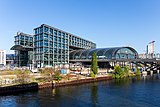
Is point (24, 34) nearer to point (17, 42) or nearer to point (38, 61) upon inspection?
point (17, 42)

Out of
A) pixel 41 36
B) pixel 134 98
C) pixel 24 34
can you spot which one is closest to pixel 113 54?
pixel 41 36

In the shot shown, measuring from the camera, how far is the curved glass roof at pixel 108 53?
107500 mm

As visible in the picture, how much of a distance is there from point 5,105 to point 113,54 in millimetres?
79597

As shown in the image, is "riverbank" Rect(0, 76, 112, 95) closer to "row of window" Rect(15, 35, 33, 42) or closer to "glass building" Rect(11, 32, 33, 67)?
"glass building" Rect(11, 32, 33, 67)

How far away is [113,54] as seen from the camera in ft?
346

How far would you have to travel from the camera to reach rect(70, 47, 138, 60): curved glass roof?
10750 centimetres

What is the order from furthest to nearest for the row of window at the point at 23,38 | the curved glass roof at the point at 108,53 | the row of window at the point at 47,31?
the curved glass roof at the point at 108,53, the row of window at the point at 23,38, the row of window at the point at 47,31

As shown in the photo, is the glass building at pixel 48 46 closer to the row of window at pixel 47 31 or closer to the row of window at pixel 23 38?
the row of window at pixel 47 31

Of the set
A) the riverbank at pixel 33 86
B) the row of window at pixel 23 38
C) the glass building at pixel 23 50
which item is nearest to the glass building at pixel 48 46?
the glass building at pixel 23 50

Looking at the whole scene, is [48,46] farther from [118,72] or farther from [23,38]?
[118,72]

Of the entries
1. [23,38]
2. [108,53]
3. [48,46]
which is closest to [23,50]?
[23,38]

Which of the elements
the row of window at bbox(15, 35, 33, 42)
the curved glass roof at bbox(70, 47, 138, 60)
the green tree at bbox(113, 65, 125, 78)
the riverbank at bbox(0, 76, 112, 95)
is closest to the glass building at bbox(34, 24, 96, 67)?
the row of window at bbox(15, 35, 33, 42)

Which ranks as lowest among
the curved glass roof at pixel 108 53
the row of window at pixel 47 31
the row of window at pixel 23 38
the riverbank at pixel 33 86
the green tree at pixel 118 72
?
Answer: the riverbank at pixel 33 86

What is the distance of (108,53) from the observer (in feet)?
356
